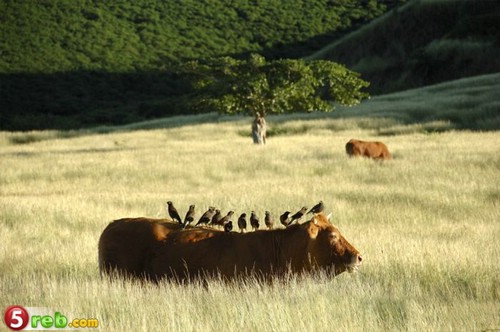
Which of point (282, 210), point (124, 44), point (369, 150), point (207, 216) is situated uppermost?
point (124, 44)

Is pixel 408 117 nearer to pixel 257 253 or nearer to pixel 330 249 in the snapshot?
pixel 257 253

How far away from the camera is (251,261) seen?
777 centimetres

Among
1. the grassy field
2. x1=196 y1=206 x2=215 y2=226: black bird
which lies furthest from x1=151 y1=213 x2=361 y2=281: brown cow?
x1=196 y1=206 x2=215 y2=226: black bird

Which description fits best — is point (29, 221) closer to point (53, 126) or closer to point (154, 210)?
point (154, 210)

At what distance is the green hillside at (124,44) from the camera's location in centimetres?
7831

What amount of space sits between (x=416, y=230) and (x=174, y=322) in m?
7.92

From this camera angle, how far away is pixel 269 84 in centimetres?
3525

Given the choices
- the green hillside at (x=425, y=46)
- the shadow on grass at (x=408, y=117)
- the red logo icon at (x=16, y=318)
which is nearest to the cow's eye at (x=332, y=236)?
the red logo icon at (x=16, y=318)

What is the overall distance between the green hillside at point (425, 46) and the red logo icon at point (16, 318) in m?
67.3

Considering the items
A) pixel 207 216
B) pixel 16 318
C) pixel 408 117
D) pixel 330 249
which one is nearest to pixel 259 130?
pixel 408 117

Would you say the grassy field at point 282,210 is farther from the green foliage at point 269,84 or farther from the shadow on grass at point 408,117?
the green foliage at point 269,84

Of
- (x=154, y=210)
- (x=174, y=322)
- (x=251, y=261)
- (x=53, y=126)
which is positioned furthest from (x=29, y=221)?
(x=53, y=126)

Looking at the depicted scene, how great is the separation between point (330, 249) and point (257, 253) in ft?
2.47

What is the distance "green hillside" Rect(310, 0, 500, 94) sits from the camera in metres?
71.2
